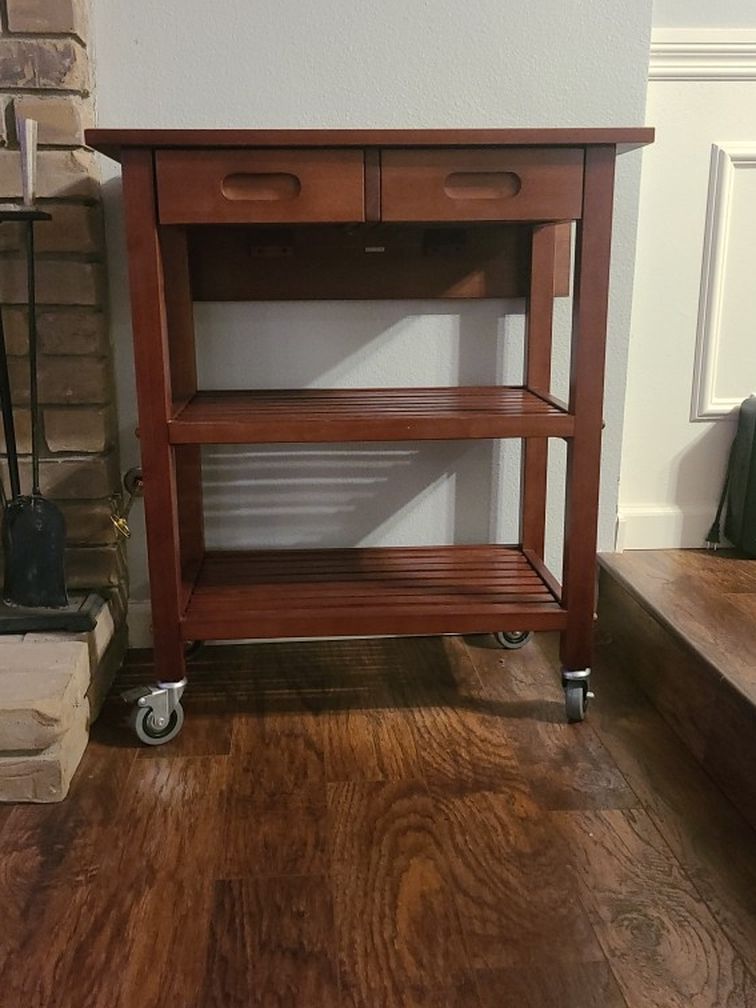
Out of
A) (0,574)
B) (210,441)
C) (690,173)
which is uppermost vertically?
(690,173)

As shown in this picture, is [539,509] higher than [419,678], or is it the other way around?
[539,509]

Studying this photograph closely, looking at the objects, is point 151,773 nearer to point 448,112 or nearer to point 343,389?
point 343,389

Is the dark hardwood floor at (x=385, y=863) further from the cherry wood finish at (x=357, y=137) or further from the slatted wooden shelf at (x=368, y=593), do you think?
the cherry wood finish at (x=357, y=137)

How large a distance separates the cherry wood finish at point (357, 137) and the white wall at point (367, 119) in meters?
0.37

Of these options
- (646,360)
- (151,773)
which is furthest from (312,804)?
(646,360)

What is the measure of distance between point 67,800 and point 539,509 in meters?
0.86

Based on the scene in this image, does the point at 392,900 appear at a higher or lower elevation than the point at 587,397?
lower

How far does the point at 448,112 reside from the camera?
1.51 meters

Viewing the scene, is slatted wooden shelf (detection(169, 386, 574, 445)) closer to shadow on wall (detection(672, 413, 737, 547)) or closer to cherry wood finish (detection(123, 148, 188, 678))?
cherry wood finish (detection(123, 148, 188, 678))

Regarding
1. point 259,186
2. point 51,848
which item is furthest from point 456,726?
point 259,186

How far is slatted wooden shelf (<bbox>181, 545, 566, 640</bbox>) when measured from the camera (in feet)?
4.33

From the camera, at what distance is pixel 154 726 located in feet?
4.34

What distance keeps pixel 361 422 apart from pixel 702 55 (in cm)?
96

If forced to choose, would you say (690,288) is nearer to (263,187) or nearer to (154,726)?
(263,187)
